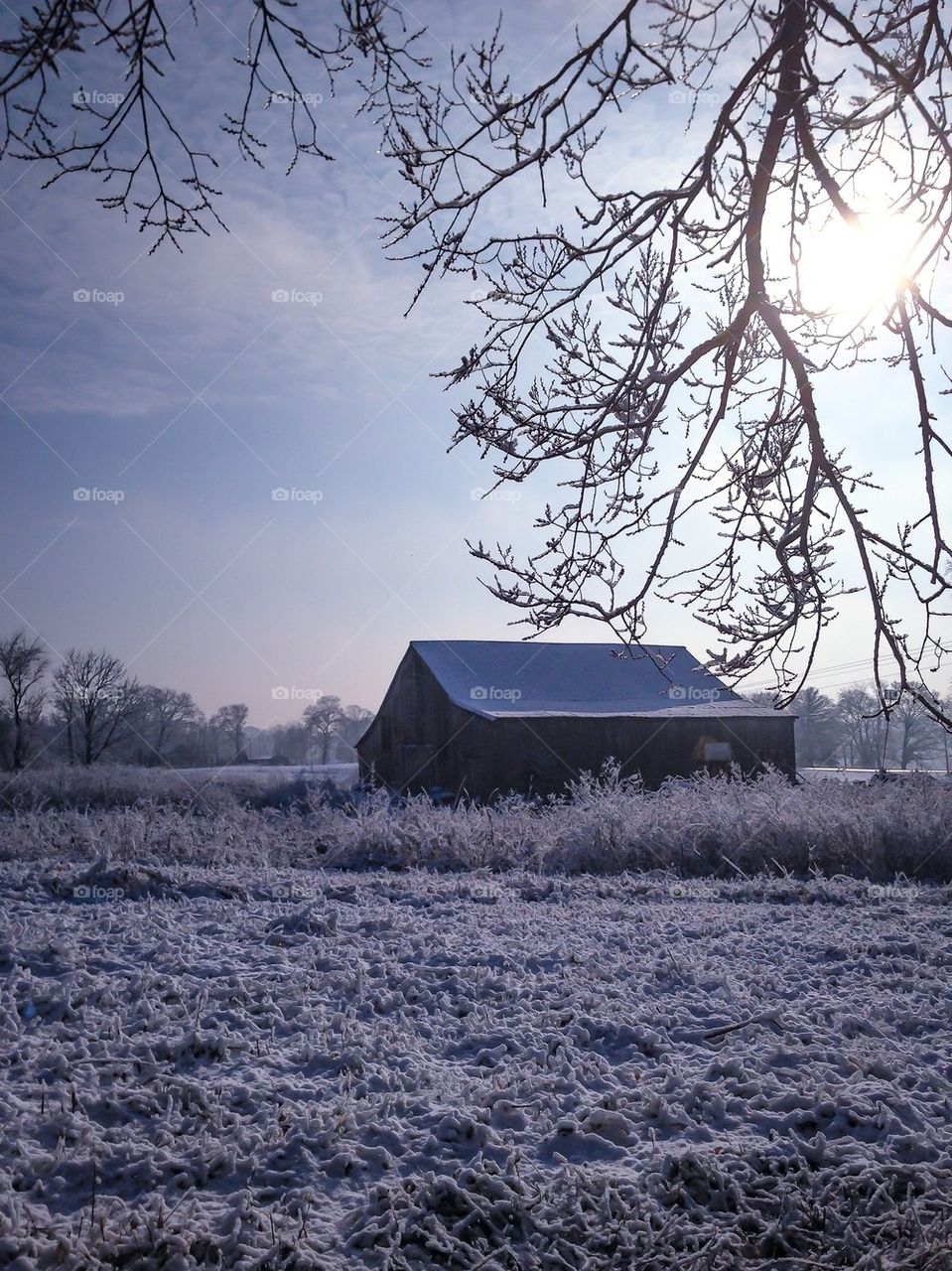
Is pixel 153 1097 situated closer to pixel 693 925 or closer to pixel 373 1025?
pixel 373 1025

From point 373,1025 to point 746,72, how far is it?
17.0 feet

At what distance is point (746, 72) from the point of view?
4609mm

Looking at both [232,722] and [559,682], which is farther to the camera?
[232,722]

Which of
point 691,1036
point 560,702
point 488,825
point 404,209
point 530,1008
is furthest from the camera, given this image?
point 560,702

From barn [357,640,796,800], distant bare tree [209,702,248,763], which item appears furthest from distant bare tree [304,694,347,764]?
barn [357,640,796,800]

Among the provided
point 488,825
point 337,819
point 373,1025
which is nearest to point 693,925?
point 373,1025

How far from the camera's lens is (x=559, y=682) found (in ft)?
91.3

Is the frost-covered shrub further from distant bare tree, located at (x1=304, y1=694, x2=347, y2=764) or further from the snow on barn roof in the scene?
distant bare tree, located at (x1=304, y1=694, x2=347, y2=764)

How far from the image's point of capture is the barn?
2361cm

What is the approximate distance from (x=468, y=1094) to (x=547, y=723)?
803 inches

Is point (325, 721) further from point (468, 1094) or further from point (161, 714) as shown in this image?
point (468, 1094)

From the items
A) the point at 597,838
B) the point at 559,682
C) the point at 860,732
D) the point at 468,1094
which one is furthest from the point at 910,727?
the point at 468,1094

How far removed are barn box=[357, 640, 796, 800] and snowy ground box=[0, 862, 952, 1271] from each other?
16357 millimetres

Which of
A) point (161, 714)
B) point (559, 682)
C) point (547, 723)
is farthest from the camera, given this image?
point (161, 714)
